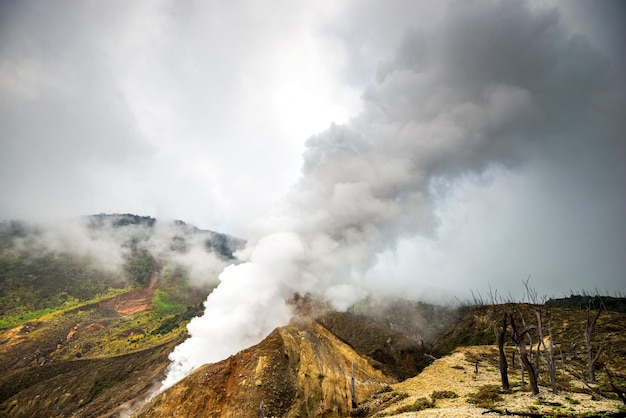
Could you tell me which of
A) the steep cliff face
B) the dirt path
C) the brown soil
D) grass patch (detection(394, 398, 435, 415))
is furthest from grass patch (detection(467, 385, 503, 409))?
the dirt path

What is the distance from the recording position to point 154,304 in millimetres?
187125

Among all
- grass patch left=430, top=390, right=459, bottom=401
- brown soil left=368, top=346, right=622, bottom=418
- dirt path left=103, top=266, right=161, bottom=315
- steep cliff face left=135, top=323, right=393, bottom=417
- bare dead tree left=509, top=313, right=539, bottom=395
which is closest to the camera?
brown soil left=368, top=346, right=622, bottom=418

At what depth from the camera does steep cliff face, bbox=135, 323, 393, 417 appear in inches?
1276

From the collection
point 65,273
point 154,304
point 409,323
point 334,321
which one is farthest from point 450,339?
point 65,273

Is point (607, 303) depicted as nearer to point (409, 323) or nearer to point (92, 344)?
point (409, 323)

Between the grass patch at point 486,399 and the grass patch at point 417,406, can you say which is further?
the grass patch at point 417,406

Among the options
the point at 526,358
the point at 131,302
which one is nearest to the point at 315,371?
the point at 526,358

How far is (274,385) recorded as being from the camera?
34750mm

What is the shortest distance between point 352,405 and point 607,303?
652ft

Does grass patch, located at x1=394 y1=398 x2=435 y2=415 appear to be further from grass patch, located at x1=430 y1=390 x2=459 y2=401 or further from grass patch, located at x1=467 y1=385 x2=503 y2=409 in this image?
grass patch, located at x1=467 y1=385 x2=503 y2=409

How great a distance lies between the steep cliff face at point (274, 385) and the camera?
32406 millimetres

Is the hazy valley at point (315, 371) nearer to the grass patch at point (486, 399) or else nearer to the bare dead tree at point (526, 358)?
the grass patch at point (486, 399)

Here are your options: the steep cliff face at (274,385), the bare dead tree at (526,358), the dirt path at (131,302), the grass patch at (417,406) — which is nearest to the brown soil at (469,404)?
the grass patch at (417,406)

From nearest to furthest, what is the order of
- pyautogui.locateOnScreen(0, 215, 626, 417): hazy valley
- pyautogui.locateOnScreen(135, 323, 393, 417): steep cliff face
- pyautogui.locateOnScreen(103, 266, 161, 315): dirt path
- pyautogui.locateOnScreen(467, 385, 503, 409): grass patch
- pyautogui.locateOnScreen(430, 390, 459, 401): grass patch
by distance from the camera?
pyautogui.locateOnScreen(467, 385, 503, 409): grass patch
pyautogui.locateOnScreen(0, 215, 626, 417): hazy valley
pyautogui.locateOnScreen(430, 390, 459, 401): grass patch
pyautogui.locateOnScreen(135, 323, 393, 417): steep cliff face
pyautogui.locateOnScreen(103, 266, 161, 315): dirt path
